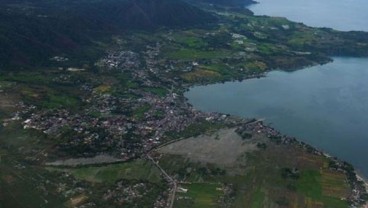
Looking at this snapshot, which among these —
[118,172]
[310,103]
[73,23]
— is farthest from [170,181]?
[73,23]

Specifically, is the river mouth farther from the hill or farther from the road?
the hill

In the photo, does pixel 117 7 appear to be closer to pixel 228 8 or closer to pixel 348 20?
pixel 228 8

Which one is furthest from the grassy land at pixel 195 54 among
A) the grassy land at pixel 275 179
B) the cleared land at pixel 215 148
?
the grassy land at pixel 275 179

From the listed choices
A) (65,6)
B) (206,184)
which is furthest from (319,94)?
(65,6)

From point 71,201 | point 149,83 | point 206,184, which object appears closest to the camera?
point 71,201

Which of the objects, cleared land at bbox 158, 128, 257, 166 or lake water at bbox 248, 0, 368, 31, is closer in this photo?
cleared land at bbox 158, 128, 257, 166

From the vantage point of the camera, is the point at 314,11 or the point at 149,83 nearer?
the point at 149,83

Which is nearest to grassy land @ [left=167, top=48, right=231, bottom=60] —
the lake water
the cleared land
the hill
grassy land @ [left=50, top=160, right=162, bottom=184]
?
the hill

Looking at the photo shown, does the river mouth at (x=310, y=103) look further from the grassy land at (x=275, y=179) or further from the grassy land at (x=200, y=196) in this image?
the grassy land at (x=200, y=196)
